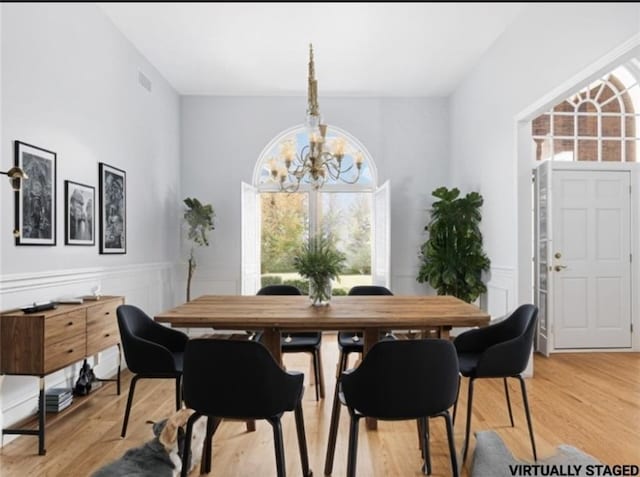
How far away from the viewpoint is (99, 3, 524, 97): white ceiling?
363 centimetres

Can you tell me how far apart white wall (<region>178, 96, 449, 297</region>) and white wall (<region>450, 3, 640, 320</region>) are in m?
0.48

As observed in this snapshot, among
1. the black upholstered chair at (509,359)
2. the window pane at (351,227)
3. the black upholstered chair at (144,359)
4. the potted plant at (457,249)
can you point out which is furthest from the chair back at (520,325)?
the window pane at (351,227)

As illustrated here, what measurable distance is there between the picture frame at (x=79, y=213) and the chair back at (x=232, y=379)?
2.06m

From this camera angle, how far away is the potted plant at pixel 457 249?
4.59 meters

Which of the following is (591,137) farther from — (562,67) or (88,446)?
(88,446)

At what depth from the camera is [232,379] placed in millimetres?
1701

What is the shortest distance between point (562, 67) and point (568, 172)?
5.51 feet

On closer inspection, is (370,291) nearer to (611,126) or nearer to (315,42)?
(315,42)

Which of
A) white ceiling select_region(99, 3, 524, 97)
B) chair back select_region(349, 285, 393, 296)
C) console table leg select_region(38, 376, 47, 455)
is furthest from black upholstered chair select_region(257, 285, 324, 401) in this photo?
white ceiling select_region(99, 3, 524, 97)

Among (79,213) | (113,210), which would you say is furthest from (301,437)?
(113,210)

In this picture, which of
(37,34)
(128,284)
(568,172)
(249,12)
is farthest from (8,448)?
(568,172)

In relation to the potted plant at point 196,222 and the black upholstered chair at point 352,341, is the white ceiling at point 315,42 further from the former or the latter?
the black upholstered chair at point 352,341

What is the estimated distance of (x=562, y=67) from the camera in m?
3.15

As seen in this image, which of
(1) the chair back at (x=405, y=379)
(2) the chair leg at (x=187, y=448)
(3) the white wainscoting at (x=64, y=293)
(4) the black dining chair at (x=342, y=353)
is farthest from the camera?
(3) the white wainscoting at (x=64, y=293)
